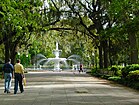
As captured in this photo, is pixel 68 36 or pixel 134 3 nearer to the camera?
pixel 134 3

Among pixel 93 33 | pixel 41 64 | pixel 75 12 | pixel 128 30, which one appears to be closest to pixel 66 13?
pixel 75 12

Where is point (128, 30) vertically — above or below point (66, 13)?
below

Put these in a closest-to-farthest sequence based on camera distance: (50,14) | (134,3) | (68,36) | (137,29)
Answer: (134,3), (137,29), (50,14), (68,36)

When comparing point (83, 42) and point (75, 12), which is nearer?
point (75, 12)

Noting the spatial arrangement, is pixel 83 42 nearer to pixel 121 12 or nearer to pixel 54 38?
pixel 54 38

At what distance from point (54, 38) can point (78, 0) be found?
11.4 meters

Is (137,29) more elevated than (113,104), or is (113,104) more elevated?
(137,29)

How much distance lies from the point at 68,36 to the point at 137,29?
85.5 ft

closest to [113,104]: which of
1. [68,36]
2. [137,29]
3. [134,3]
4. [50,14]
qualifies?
[134,3]

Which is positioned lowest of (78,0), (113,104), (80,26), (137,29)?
(113,104)

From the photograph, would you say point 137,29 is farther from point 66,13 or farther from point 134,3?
point 66,13

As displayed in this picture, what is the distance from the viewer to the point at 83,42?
52531 mm

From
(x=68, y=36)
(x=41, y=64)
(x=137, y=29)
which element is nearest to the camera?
(x=137, y=29)

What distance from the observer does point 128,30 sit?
1023 inches
